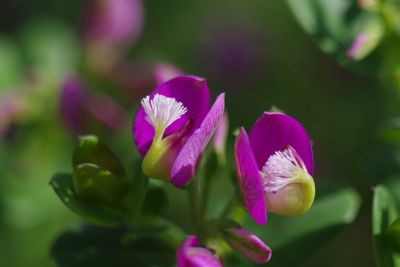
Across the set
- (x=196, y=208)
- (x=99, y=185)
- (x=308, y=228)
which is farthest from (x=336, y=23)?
(x=99, y=185)

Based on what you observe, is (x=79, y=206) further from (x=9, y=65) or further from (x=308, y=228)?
(x=9, y=65)

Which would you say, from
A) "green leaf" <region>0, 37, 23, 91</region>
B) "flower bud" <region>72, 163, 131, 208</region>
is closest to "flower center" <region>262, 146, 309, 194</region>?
"flower bud" <region>72, 163, 131, 208</region>

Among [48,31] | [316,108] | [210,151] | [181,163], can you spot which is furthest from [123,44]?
[181,163]

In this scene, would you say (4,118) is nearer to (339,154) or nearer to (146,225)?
(146,225)

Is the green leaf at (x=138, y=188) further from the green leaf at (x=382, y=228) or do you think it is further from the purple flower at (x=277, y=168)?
the green leaf at (x=382, y=228)

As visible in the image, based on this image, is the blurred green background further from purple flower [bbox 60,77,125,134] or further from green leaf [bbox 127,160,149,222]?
green leaf [bbox 127,160,149,222]

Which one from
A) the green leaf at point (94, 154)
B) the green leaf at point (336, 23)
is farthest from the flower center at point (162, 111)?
the green leaf at point (336, 23)
